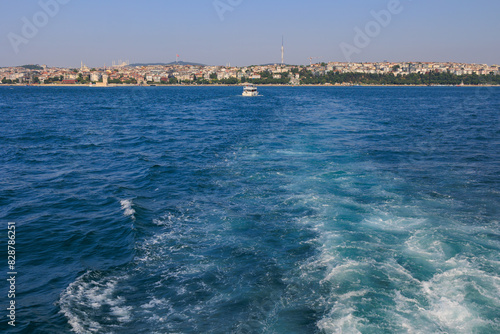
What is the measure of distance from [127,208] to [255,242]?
5.89 m

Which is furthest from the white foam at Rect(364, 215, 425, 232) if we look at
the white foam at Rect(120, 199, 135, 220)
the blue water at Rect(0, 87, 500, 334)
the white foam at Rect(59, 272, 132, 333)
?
the white foam at Rect(120, 199, 135, 220)

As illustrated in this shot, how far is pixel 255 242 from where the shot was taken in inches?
449

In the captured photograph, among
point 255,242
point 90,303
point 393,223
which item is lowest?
point 90,303

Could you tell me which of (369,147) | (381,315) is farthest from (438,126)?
(381,315)

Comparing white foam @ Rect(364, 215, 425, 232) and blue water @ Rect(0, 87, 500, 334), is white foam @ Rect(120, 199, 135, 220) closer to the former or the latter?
blue water @ Rect(0, 87, 500, 334)

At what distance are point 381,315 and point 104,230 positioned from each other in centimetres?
913

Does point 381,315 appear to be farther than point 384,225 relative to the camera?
No

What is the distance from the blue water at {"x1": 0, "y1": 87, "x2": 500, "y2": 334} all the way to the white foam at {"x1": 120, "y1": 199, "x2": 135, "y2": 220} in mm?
97

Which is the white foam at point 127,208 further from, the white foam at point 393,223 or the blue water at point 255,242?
the white foam at point 393,223

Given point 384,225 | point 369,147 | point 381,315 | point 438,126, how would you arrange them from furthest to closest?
1. point 438,126
2. point 369,147
3. point 384,225
4. point 381,315

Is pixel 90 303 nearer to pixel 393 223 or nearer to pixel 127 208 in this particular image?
pixel 127 208

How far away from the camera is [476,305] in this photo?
8.12 metres

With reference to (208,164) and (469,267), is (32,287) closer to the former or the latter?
(469,267)

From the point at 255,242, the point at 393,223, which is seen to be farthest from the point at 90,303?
the point at 393,223
